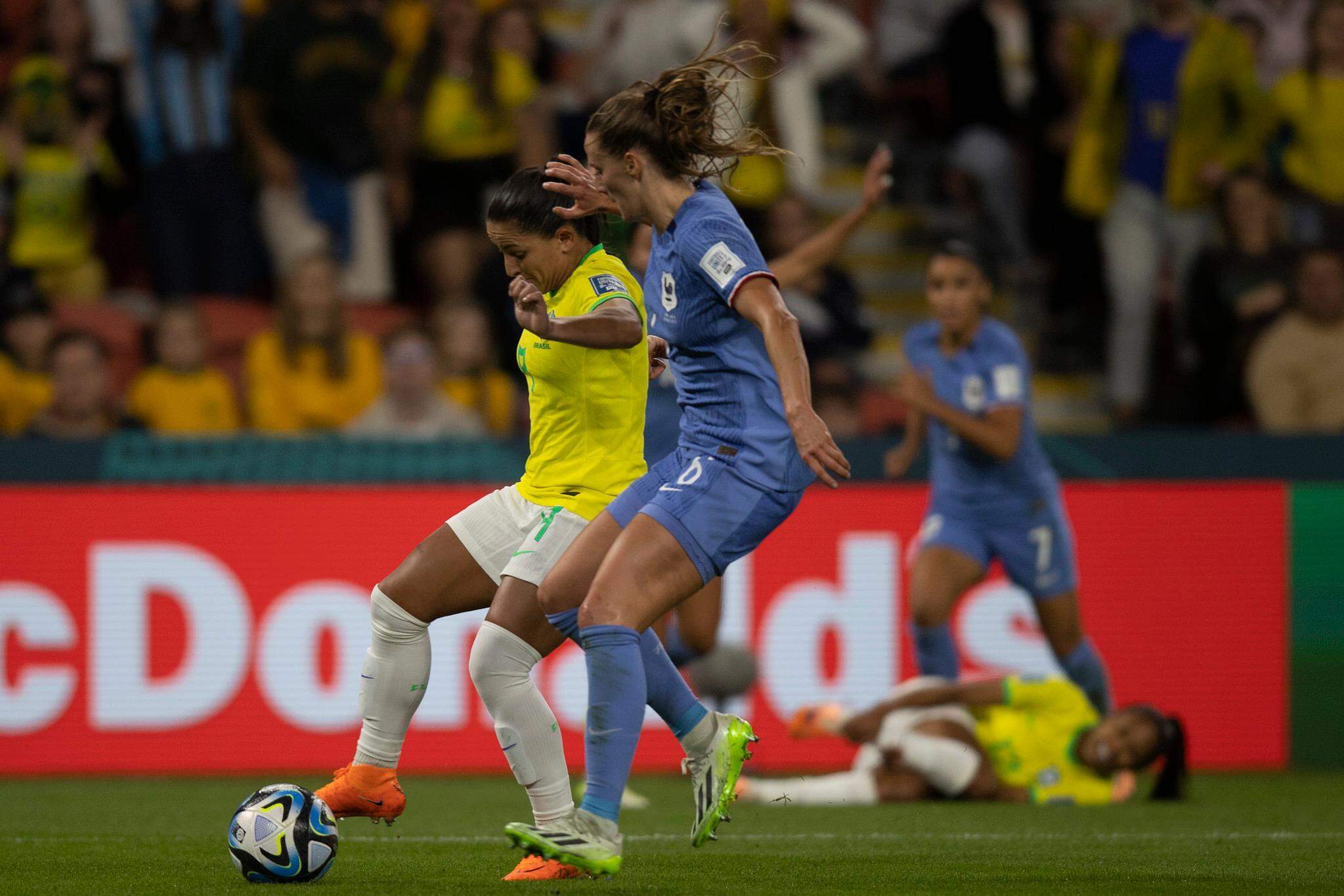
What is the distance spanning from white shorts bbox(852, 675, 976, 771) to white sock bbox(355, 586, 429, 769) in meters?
2.90

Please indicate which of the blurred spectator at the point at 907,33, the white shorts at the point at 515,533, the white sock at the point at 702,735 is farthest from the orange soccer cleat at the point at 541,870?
the blurred spectator at the point at 907,33

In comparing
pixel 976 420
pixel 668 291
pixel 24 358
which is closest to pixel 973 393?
pixel 976 420

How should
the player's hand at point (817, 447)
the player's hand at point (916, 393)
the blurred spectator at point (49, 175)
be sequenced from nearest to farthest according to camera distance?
the player's hand at point (817, 447) < the player's hand at point (916, 393) < the blurred spectator at point (49, 175)

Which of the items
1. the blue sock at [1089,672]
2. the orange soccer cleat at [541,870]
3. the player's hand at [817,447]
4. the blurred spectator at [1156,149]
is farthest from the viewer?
the blurred spectator at [1156,149]

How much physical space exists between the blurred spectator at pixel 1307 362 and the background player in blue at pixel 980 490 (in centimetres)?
256

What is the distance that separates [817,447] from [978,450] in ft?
11.8

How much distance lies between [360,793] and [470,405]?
455 cm

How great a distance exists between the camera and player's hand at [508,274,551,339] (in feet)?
15.0

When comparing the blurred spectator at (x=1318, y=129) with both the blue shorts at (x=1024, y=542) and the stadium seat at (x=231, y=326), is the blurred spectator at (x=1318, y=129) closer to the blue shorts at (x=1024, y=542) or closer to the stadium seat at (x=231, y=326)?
→ the blue shorts at (x=1024, y=542)

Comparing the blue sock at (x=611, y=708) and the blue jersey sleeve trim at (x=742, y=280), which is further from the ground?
the blue jersey sleeve trim at (x=742, y=280)

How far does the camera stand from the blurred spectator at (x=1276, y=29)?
38.1ft

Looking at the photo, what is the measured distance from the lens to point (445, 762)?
341 inches

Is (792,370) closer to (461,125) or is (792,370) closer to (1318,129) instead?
(461,125)

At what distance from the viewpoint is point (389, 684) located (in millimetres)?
5293
